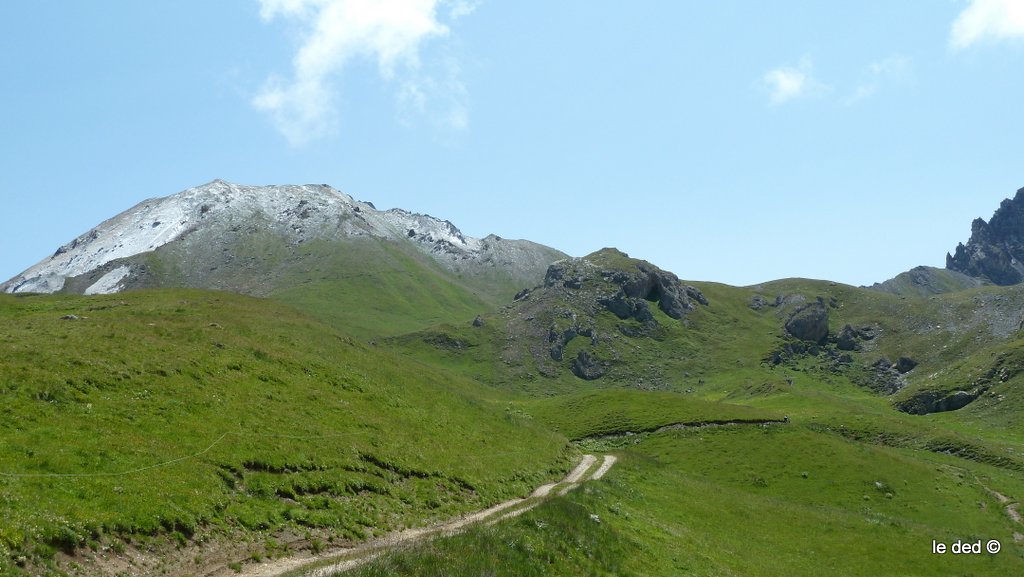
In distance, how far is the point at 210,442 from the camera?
3350cm

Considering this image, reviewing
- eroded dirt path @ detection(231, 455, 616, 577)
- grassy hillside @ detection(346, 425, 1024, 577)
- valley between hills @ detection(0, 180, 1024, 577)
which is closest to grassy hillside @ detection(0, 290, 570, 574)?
valley between hills @ detection(0, 180, 1024, 577)

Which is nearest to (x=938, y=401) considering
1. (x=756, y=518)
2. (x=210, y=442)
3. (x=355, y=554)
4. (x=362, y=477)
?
(x=756, y=518)

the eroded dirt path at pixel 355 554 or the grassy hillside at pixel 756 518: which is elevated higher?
the eroded dirt path at pixel 355 554

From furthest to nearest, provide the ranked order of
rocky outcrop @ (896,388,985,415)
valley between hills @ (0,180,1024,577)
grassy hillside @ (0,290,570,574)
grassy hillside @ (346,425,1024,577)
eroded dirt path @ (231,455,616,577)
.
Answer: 1. rocky outcrop @ (896,388,985,415)
2. grassy hillside @ (346,425,1024,577)
3. grassy hillside @ (0,290,570,574)
4. valley between hills @ (0,180,1024,577)
5. eroded dirt path @ (231,455,616,577)

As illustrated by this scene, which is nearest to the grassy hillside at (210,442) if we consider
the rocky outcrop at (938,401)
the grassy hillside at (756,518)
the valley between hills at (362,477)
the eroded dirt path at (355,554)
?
the valley between hills at (362,477)

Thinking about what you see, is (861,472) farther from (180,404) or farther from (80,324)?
(80,324)

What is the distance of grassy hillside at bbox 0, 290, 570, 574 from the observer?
24.2 meters

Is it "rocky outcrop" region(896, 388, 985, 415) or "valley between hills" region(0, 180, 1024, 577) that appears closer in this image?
"valley between hills" region(0, 180, 1024, 577)

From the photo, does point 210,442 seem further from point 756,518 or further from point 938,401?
point 938,401

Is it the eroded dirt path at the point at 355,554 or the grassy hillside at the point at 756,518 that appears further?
the grassy hillside at the point at 756,518

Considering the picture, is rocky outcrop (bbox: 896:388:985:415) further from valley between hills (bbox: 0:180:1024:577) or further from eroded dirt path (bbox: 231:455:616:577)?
eroded dirt path (bbox: 231:455:616:577)

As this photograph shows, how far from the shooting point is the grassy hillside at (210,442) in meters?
24.2

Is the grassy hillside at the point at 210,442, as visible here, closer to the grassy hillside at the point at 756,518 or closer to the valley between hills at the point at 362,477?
the valley between hills at the point at 362,477

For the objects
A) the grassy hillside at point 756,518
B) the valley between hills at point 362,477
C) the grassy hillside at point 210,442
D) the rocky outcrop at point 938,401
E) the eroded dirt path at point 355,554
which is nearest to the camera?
the eroded dirt path at point 355,554
